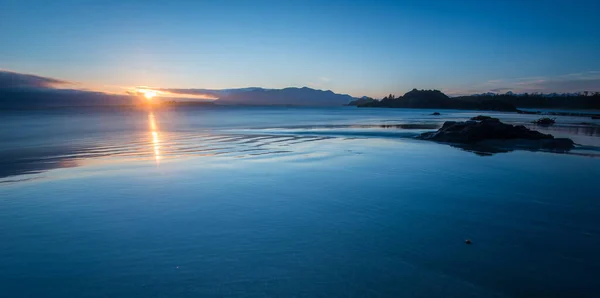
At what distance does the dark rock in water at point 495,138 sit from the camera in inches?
662

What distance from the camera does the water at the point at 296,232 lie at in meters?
3.87

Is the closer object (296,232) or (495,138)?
(296,232)

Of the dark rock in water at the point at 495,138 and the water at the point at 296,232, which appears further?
the dark rock in water at the point at 495,138

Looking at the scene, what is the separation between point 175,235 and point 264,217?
169 centimetres

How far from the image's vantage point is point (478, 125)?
19844mm

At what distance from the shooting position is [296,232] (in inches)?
217

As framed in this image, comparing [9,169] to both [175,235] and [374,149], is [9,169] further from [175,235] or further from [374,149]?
[374,149]

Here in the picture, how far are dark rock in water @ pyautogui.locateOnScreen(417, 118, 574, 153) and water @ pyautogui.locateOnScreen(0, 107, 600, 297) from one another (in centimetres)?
640

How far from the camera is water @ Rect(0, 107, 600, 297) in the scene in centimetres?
387

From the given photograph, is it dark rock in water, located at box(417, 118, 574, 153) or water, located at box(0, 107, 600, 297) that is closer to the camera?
water, located at box(0, 107, 600, 297)

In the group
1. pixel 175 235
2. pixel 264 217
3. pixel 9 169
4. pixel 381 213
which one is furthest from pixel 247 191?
pixel 9 169

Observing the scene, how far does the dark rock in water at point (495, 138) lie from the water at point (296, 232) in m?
6.40

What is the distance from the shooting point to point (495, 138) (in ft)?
62.5

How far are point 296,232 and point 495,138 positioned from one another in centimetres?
1816
